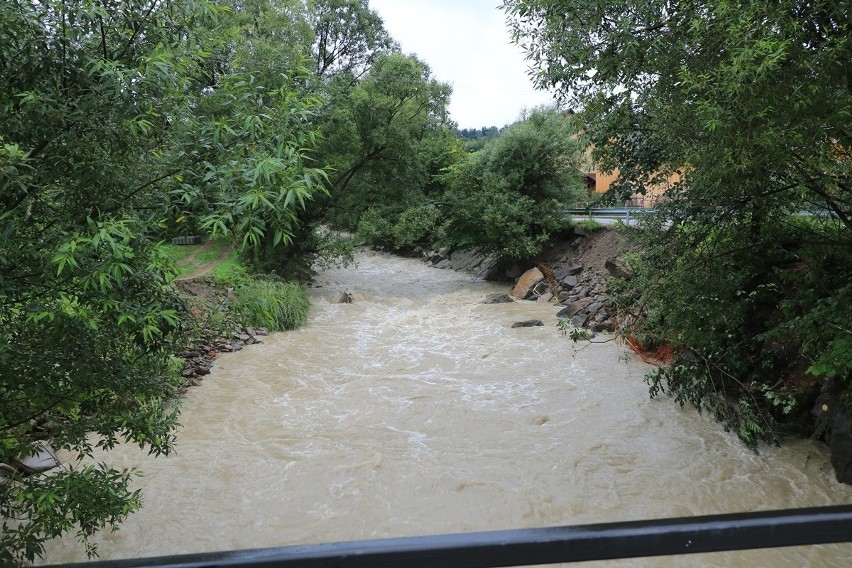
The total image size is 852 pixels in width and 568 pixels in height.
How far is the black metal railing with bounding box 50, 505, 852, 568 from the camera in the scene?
0.99m

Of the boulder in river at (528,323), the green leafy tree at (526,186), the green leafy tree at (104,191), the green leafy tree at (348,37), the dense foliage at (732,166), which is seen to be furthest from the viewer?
the green leafy tree at (348,37)

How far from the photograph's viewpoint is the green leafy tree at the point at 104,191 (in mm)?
2885

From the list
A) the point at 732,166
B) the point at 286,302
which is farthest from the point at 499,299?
the point at 732,166

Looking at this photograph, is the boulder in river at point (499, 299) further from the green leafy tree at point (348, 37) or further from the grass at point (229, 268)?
the green leafy tree at point (348, 37)

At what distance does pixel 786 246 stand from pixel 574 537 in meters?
8.33

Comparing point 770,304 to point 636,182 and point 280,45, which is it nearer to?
point 636,182

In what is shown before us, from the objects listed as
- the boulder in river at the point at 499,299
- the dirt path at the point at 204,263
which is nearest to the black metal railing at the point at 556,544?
the boulder in river at the point at 499,299

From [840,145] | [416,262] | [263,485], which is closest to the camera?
[840,145]

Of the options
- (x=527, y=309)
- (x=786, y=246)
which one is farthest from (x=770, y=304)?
(x=527, y=309)

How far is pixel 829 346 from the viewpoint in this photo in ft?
18.6

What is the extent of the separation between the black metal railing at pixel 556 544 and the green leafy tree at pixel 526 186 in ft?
59.4

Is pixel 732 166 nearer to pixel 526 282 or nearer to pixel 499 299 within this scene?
pixel 499 299

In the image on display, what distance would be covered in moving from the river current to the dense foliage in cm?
97

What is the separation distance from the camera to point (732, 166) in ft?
16.7
